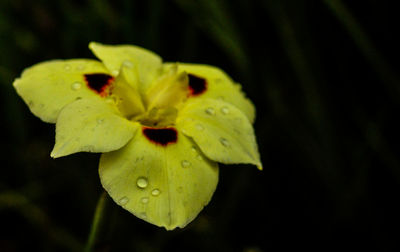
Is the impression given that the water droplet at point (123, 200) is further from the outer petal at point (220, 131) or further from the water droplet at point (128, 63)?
the water droplet at point (128, 63)

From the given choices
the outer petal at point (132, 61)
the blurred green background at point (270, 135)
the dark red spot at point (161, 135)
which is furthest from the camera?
the blurred green background at point (270, 135)

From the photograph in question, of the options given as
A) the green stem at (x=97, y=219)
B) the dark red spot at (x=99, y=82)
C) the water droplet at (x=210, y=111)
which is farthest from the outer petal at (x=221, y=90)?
the green stem at (x=97, y=219)

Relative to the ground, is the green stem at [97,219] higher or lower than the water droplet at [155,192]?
lower

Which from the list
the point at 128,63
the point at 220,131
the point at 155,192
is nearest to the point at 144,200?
the point at 155,192

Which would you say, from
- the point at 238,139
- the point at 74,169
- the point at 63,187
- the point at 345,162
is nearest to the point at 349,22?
the point at 345,162

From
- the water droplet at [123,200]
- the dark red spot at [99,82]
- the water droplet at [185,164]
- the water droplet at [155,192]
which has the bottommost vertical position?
the water droplet at [123,200]

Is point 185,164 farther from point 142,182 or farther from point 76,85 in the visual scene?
point 76,85

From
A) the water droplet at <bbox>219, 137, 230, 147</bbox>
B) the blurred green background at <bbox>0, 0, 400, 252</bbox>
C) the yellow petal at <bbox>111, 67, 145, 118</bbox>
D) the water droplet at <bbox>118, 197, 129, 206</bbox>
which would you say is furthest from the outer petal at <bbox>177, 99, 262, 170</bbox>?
the blurred green background at <bbox>0, 0, 400, 252</bbox>
